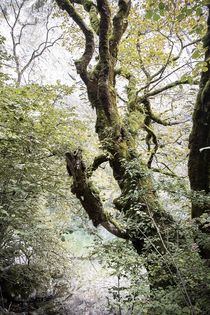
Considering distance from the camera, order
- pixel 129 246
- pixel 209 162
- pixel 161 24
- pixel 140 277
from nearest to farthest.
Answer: pixel 140 277
pixel 129 246
pixel 209 162
pixel 161 24

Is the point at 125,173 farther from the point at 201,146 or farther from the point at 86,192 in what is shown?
the point at 201,146

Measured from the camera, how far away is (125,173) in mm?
3414

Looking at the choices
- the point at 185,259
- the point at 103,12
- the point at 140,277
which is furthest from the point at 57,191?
the point at 103,12

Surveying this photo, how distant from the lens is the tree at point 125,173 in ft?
9.55

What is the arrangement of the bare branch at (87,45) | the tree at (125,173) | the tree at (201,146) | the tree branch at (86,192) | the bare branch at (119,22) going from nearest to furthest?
the tree at (125,173) → the tree at (201,146) → the tree branch at (86,192) → the bare branch at (87,45) → the bare branch at (119,22)

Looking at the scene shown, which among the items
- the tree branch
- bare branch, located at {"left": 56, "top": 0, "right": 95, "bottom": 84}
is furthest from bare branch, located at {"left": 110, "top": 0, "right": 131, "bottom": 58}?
the tree branch

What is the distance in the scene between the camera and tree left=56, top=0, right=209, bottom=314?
2912mm

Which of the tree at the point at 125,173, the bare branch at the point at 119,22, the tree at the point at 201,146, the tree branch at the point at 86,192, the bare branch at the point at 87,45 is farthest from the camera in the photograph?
the bare branch at the point at 119,22

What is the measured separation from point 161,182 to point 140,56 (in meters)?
4.98

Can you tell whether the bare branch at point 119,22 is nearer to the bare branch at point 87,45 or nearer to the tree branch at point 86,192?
the bare branch at point 87,45

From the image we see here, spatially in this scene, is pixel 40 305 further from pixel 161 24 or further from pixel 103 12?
pixel 161 24

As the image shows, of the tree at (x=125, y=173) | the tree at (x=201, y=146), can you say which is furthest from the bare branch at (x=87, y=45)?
the tree at (x=201, y=146)

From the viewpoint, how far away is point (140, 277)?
290cm

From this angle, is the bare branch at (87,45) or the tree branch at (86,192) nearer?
the tree branch at (86,192)
